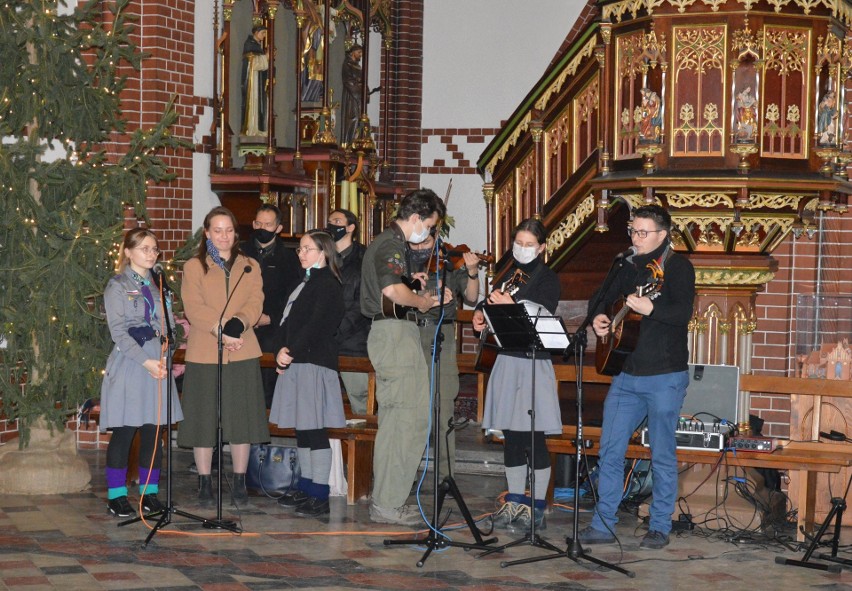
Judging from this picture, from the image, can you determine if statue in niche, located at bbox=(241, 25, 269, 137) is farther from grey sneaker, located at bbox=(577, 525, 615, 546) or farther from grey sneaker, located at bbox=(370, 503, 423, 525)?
grey sneaker, located at bbox=(577, 525, 615, 546)

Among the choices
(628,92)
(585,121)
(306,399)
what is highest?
(628,92)

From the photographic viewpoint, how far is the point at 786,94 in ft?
32.3

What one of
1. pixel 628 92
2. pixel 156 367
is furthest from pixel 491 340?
pixel 628 92

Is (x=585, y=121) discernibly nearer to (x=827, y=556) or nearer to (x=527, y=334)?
(x=527, y=334)

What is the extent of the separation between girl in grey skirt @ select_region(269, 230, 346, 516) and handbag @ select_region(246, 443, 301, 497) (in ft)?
1.31

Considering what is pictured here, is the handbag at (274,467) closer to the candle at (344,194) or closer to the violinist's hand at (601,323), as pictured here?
the violinist's hand at (601,323)

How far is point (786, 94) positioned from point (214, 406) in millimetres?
4771

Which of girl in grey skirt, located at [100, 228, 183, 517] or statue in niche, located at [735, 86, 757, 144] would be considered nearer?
girl in grey skirt, located at [100, 228, 183, 517]

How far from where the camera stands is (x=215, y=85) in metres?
12.3

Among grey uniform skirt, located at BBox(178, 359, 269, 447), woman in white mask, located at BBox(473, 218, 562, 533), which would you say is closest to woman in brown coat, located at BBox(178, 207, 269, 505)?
grey uniform skirt, located at BBox(178, 359, 269, 447)

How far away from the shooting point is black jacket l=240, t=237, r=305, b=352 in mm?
9930

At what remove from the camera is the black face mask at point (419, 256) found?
8492 mm

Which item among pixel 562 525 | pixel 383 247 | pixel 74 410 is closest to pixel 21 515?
pixel 74 410

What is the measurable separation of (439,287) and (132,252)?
6.88 feet
